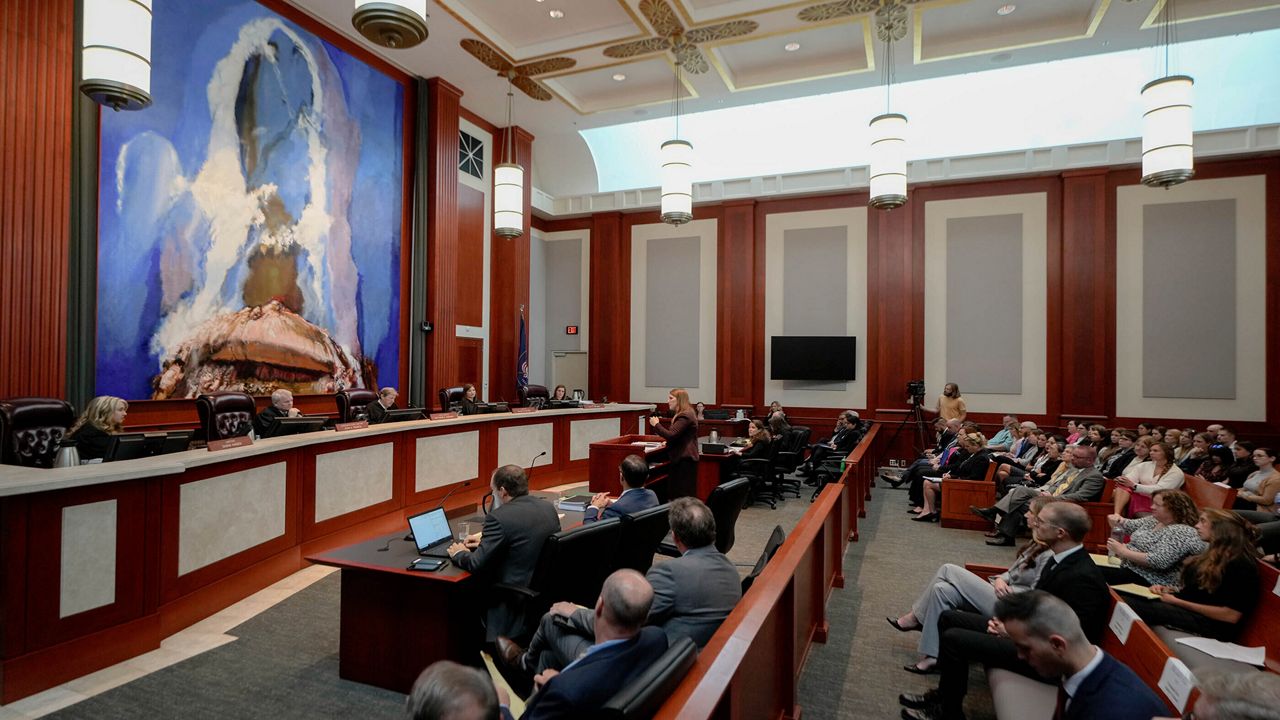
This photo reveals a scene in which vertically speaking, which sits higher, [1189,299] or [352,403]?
[1189,299]

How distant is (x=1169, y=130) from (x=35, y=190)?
8.59 meters

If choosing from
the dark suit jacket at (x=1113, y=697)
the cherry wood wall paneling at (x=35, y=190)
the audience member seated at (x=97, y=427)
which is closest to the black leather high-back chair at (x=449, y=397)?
the cherry wood wall paneling at (x=35, y=190)

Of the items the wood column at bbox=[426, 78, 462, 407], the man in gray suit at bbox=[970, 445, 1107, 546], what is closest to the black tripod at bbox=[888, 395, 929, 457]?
the man in gray suit at bbox=[970, 445, 1107, 546]

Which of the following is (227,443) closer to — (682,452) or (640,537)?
(640,537)

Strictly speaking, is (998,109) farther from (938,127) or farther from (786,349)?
(786,349)

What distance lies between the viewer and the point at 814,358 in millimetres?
10930

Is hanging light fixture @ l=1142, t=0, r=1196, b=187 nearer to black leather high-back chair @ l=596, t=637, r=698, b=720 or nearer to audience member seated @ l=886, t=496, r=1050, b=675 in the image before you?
audience member seated @ l=886, t=496, r=1050, b=675

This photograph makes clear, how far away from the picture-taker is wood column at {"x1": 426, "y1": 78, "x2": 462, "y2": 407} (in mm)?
8680

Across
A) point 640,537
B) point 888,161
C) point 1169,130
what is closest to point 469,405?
point 640,537

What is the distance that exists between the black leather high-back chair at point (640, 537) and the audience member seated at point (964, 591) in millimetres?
1377

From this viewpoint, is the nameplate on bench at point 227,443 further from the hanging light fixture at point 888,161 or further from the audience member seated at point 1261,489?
the audience member seated at point 1261,489

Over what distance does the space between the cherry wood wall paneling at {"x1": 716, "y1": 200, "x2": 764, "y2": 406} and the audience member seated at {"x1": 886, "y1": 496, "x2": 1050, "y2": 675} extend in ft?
26.8

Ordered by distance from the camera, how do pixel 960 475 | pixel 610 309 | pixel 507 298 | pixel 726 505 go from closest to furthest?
pixel 726 505
pixel 960 475
pixel 507 298
pixel 610 309

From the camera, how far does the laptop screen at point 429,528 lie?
3.21m
